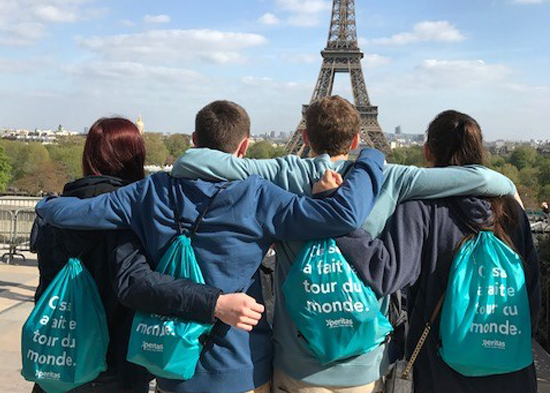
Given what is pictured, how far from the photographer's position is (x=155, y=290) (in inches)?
85.8

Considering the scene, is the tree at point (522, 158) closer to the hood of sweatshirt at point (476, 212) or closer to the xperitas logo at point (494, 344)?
the hood of sweatshirt at point (476, 212)

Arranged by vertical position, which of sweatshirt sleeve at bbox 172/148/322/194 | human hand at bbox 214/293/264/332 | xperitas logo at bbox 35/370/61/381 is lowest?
xperitas logo at bbox 35/370/61/381

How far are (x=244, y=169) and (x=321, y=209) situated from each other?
1.17 ft

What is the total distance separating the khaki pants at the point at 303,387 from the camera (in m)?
2.26

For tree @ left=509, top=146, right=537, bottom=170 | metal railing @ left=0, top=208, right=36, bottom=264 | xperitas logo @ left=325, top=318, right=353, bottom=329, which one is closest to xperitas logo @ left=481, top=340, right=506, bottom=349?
xperitas logo @ left=325, top=318, right=353, bottom=329

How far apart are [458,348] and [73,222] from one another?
1.58 meters

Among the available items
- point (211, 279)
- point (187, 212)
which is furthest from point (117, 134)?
point (211, 279)

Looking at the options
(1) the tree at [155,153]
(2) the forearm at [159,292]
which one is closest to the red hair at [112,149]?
(2) the forearm at [159,292]

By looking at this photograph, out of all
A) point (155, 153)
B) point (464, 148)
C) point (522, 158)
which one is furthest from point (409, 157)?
point (464, 148)

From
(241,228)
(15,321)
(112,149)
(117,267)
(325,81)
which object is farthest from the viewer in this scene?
(325,81)

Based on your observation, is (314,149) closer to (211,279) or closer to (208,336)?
(211,279)

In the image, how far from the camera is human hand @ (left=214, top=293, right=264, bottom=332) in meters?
2.13

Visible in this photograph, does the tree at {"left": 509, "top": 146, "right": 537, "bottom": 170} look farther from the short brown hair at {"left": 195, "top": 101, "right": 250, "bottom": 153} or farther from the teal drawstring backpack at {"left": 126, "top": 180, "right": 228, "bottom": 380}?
the teal drawstring backpack at {"left": 126, "top": 180, "right": 228, "bottom": 380}

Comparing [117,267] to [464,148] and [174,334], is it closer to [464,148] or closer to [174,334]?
[174,334]
